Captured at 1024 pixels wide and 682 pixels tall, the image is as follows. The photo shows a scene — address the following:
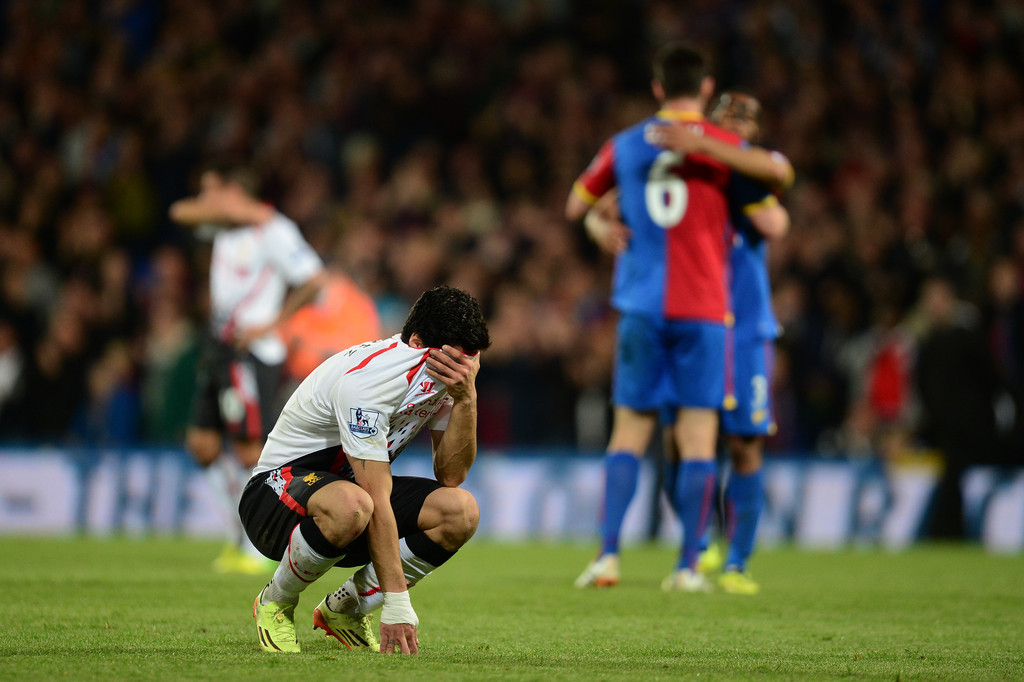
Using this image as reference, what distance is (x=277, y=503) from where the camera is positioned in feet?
13.7

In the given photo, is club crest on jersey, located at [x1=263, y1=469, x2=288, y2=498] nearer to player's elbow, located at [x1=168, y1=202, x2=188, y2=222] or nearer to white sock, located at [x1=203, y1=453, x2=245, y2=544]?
player's elbow, located at [x1=168, y1=202, x2=188, y2=222]

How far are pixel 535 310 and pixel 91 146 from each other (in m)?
5.86

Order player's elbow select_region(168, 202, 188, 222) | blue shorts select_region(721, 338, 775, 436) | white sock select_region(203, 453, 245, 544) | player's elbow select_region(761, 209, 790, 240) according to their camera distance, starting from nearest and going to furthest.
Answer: player's elbow select_region(761, 209, 790, 240), blue shorts select_region(721, 338, 775, 436), player's elbow select_region(168, 202, 188, 222), white sock select_region(203, 453, 245, 544)

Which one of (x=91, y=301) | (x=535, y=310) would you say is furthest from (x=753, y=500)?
(x=91, y=301)

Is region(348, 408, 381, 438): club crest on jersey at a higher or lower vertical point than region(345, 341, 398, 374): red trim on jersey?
lower

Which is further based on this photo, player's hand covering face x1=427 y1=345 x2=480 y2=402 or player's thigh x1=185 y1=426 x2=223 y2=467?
player's thigh x1=185 y1=426 x2=223 y2=467

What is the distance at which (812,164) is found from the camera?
14164 millimetres

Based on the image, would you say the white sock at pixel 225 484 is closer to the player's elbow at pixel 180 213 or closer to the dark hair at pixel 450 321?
the player's elbow at pixel 180 213

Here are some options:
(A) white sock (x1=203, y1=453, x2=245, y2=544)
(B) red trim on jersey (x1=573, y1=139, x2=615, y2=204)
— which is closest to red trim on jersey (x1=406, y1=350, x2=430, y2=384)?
(B) red trim on jersey (x1=573, y1=139, x2=615, y2=204)

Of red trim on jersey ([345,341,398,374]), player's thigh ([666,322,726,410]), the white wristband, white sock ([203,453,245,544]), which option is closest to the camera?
the white wristband

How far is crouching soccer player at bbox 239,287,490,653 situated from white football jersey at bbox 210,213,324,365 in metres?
3.66

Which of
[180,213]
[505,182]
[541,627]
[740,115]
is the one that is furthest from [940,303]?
[541,627]

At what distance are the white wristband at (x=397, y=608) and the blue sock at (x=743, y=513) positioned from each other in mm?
2955

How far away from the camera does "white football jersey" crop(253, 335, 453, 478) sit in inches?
155
